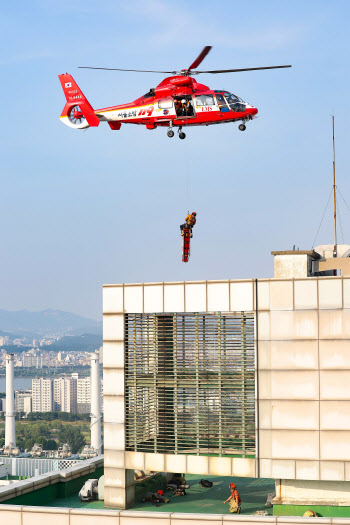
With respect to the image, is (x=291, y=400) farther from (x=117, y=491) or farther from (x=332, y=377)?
→ (x=117, y=491)

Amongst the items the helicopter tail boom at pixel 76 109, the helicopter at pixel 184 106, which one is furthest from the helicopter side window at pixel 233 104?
the helicopter tail boom at pixel 76 109

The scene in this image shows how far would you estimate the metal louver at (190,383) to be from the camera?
3138 cm

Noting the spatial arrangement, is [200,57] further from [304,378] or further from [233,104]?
[304,378]

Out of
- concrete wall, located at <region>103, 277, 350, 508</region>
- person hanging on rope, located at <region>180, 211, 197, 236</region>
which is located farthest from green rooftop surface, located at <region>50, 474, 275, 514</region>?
person hanging on rope, located at <region>180, 211, 197, 236</region>

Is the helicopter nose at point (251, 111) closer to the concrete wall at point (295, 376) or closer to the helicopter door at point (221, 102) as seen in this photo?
the helicopter door at point (221, 102)

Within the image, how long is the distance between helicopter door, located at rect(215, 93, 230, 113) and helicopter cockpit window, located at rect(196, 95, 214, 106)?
433 millimetres

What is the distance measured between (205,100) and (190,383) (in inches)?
1156

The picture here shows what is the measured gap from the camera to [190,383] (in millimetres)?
32406

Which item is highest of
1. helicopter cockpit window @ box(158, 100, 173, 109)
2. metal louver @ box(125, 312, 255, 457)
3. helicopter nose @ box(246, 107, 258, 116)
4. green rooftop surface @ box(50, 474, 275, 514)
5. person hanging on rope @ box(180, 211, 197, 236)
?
helicopter cockpit window @ box(158, 100, 173, 109)

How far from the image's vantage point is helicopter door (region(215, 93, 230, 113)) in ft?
185

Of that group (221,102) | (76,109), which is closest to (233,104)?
(221,102)

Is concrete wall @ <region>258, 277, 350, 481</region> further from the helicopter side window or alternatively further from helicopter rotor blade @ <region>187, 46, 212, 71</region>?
the helicopter side window

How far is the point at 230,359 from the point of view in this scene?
31672mm

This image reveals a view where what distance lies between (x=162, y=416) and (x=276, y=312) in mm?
6630
